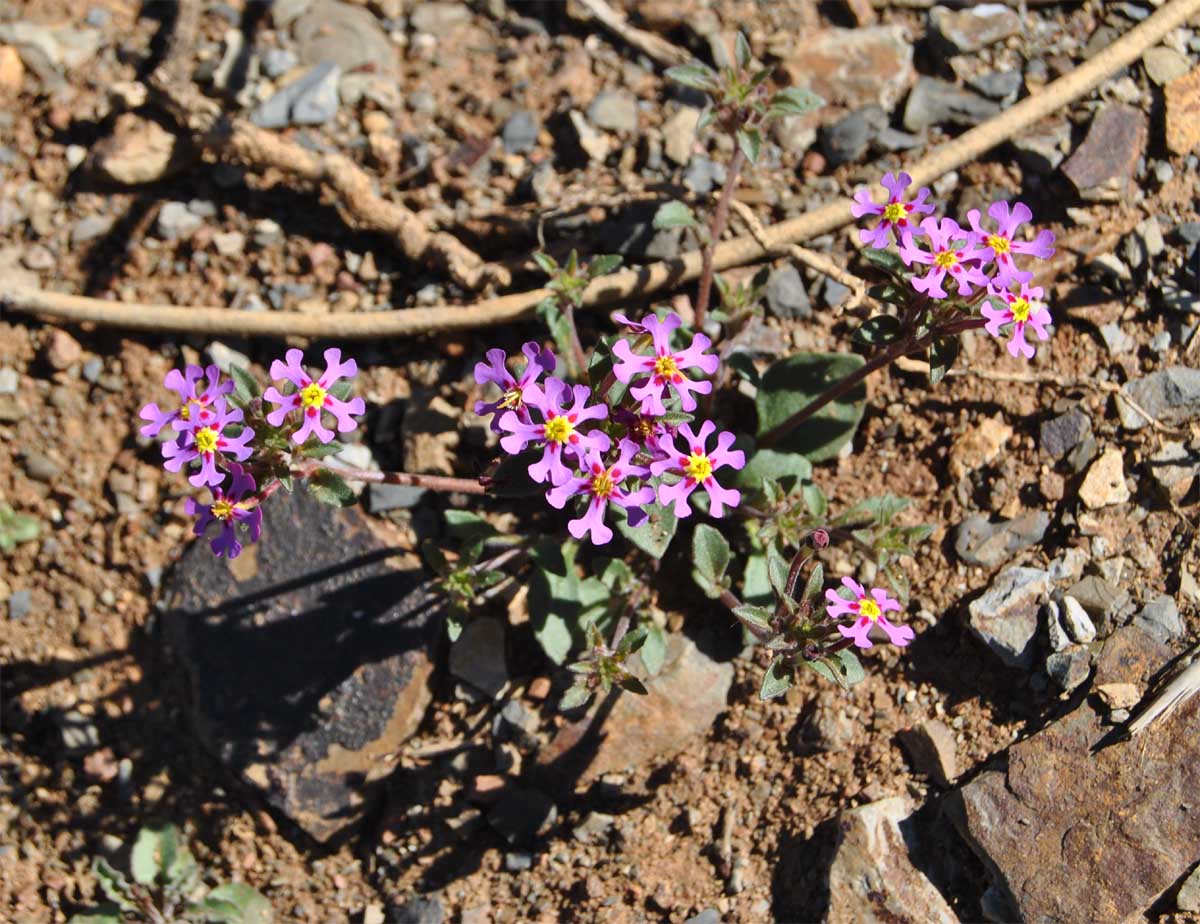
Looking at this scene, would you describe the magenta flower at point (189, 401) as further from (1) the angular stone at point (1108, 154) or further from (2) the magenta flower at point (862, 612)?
(1) the angular stone at point (1108, 154)

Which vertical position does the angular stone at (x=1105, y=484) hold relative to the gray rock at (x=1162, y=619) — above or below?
above

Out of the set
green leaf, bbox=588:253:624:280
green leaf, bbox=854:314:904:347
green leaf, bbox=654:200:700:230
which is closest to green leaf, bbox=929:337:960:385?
green leaf, bbox=854:314:904:347

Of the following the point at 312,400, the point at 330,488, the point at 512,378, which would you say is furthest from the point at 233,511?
the point at 512,378

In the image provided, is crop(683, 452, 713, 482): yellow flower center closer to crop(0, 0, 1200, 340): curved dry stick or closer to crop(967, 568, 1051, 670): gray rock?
crop(967, 568, 1051, 670): gray rock

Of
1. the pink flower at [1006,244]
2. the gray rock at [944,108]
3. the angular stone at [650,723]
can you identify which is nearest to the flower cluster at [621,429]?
the pink flower at [1006,244]

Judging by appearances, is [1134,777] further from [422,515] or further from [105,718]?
[105,718]

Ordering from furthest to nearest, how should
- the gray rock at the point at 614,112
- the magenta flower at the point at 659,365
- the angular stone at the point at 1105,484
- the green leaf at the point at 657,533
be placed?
the gray rock at the point at 614,112 → the angular stone at the point at 1105,484 → the green leaf at the point at 657,533 → the magenta flower at the point at 659,365

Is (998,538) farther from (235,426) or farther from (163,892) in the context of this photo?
(163,892)
